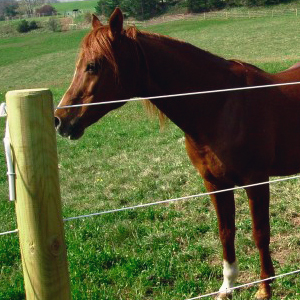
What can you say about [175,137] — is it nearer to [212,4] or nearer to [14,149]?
[14,149]

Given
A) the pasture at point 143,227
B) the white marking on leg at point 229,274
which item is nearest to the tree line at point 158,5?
the pasture at point 143,227

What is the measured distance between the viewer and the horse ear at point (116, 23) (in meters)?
2.95

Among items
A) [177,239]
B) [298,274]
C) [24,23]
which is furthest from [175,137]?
[24,23]

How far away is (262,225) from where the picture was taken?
3.42 metres

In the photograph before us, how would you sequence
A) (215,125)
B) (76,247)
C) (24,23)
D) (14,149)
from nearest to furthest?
(14,149) → (215,125) → (76,247) → (24,23)

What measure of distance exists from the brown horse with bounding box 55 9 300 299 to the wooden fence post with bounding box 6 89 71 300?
112 cm

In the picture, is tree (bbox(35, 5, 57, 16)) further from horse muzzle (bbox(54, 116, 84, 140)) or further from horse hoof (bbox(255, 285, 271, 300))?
horse hoof (bbox(255, 285, 271, 300))

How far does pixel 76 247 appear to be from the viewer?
4324mm

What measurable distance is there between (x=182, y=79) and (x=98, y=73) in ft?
2.09

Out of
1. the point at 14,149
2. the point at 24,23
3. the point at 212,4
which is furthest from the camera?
the point at 24,23

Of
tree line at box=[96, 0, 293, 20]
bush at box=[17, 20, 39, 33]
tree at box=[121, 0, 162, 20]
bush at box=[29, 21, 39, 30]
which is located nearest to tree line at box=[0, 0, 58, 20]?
bush at box=[29, 21, 39, 30]

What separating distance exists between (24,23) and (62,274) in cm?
6495

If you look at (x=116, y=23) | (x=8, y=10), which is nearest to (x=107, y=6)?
(x=8, y=10)

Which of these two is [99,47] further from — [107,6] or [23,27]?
[23,27]
